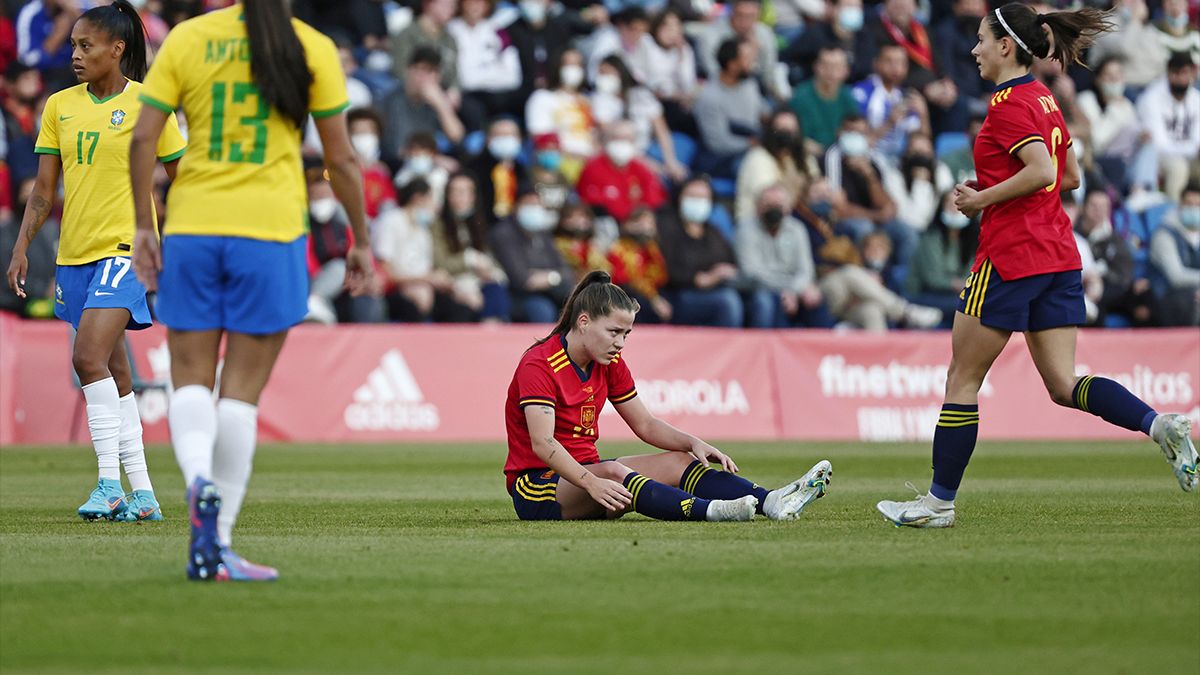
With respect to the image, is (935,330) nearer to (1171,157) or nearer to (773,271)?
(773,271)

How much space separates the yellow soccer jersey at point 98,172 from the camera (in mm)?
9789

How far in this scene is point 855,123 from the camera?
24125 millimetres

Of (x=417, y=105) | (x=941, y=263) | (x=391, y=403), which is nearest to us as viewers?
(x=391, y=403)

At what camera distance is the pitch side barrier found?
18938mm

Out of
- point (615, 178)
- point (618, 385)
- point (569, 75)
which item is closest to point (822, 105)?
point (615, 178)

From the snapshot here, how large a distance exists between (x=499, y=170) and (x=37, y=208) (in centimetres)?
1202

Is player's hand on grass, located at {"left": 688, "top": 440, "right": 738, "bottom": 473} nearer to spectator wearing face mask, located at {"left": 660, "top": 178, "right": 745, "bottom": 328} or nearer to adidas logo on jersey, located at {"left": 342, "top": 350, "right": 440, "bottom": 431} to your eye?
adidas logo on jersey, located at {"left": 342, "top": 350, "right": 440, "bottom": 431}

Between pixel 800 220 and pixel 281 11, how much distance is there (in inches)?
681

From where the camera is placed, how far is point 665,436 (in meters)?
9.15

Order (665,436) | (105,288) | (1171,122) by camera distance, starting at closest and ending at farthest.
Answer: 1. (665,436)
2. (105,288)
3. (1171,122)

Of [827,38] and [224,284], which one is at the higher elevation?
[827,38]

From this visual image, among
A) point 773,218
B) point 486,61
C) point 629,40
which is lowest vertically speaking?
point 773,218

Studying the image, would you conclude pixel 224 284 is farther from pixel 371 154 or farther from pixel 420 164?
pixel 420 164

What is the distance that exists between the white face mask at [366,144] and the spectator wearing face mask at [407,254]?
64cm
